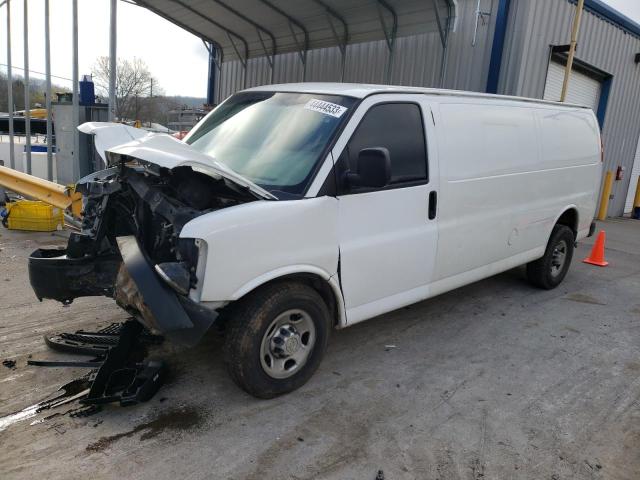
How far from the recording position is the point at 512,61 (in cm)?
895

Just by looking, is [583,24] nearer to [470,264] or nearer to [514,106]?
[514,106]

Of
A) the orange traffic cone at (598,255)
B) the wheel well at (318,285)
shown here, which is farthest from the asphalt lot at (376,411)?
the orange traffic cone at (598,255)

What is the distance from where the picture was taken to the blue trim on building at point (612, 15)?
10805 mm

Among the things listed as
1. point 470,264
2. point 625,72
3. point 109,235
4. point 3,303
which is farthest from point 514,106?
point 625,72

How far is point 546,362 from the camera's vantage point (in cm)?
437

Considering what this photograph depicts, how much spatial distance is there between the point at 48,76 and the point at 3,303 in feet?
20.1

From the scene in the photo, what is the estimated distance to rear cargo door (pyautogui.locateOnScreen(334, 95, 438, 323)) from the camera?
360cm

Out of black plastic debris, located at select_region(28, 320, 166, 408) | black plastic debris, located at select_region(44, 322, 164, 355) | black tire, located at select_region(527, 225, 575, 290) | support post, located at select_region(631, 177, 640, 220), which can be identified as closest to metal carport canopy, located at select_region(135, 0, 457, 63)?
black tire, located at select_region(527, 225, 575, 290)

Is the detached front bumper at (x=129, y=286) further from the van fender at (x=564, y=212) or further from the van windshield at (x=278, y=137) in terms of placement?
the van fender at (x=564, y=212)

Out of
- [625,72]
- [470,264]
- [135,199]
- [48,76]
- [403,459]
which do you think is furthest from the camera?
[625,72]

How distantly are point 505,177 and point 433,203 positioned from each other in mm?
1203

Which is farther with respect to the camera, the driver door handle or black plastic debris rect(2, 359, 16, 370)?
the driver door handle

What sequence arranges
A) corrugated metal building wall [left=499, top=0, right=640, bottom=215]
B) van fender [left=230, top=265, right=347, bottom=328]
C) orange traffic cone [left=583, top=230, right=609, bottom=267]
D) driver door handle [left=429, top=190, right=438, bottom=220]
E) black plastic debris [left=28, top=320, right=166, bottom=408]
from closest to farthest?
van fender [left=230, top=265, right=347, bottom=328] → black plastic debris [left=28, top=320, right=166, bottom=408] → driver door handle [left=429, top=190, right=438, bottom=220] → orange traffic cone [left=583, top=230, right=609, bottom=267] → corrugated metal building wall [left=499, top=0, right=640, bottom=215]

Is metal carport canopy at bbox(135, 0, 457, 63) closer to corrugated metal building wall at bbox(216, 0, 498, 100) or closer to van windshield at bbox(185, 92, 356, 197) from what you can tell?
corrugated metal building wall at bbox(216, 0, 498, 100)
